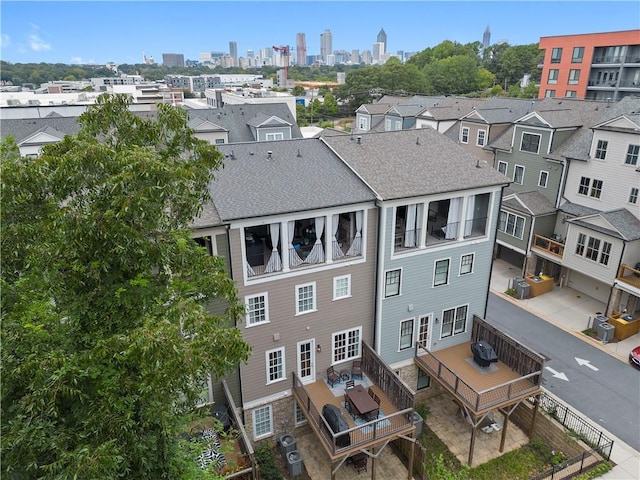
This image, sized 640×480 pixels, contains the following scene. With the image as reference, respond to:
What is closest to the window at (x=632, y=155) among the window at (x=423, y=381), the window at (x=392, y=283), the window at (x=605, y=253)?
the window at (x=605, y=253)

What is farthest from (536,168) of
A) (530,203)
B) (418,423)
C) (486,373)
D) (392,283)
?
(418,423)

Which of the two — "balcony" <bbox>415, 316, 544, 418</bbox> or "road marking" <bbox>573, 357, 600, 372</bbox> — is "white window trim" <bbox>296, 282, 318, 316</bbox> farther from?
"road marking" <bbox>573, 357, 600, 372</bbox>

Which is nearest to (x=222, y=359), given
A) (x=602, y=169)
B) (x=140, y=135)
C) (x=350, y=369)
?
(x=140, y=135)

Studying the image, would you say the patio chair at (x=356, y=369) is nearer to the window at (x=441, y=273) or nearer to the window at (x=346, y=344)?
the window at (x=346, y=344)

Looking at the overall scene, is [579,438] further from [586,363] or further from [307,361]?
[307,361]

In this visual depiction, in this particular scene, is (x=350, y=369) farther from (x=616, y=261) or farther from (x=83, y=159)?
(x=616, y=261)
